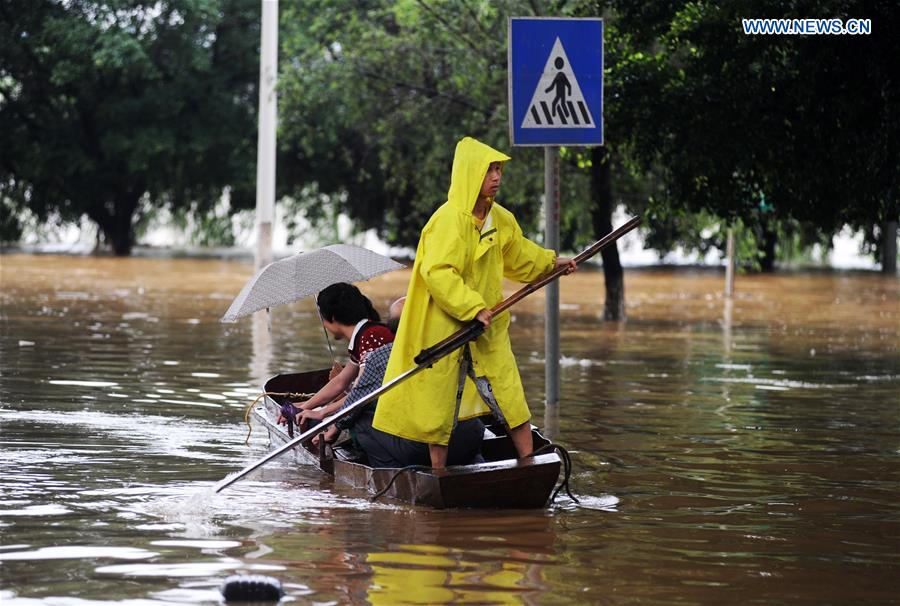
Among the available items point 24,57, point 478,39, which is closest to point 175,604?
point 478,39

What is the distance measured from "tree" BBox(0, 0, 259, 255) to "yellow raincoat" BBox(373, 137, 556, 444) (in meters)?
42.2

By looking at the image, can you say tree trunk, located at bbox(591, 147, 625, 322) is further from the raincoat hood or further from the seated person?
the raincoat hood

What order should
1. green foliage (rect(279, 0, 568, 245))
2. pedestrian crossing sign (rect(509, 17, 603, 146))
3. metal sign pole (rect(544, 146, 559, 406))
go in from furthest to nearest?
1. green foliage (rect(279, 0, 568, 245))
2. metal sign pole (rect(544, 146, 559, 406))
3. pedestrian crossing sign (rect(509, 17, 603, 146))

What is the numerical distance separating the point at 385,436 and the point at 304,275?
92.3 inches

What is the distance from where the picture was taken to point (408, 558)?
7.39 meters

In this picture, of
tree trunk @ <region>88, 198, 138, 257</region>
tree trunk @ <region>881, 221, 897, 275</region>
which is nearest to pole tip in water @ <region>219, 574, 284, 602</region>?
tree trunk @ <region>881, 221, 897, 275</region>

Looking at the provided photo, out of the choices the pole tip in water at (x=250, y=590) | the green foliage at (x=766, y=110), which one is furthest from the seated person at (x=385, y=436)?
the green foliage at (x=766, y=110)

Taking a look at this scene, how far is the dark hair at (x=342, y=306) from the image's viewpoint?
9.85 m

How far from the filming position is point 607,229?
23.6 meters

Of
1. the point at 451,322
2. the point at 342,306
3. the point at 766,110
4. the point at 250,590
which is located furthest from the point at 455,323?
the point at 766,110

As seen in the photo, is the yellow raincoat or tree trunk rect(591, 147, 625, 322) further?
tree trunk rect(591, 147, 625, 322)

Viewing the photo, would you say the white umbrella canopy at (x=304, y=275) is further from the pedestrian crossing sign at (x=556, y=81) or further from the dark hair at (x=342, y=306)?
the pedestrian crossing sign at (x=556, y=81)

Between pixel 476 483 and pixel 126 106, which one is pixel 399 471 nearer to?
pixel 476 483

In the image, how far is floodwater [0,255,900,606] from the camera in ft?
22.8
